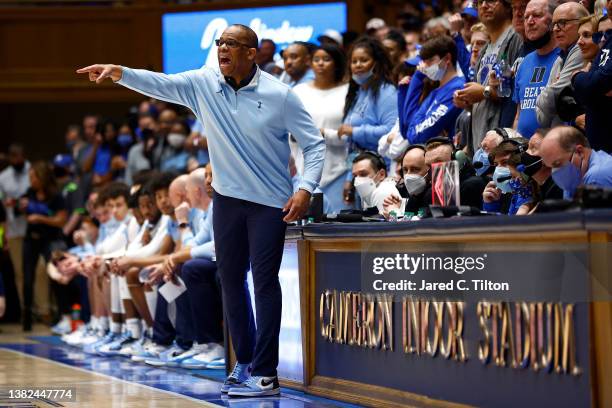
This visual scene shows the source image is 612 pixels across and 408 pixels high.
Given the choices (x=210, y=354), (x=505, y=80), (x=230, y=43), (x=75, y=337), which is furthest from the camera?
(x=75, y=337)

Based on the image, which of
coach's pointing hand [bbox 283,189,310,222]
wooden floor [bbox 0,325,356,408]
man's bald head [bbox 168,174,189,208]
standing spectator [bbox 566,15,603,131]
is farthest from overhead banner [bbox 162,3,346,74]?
standing spectator [bbox 566,15,603,131]

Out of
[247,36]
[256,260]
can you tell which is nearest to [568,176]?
[256,260]

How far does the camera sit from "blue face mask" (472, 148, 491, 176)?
252 inches

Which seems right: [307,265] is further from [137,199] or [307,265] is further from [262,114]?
[137,199]

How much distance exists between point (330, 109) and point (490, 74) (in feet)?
7.06

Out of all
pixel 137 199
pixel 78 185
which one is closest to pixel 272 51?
pixel 137 199

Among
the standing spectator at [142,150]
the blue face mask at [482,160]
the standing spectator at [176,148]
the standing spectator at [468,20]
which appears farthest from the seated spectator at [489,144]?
the standing spectator at [142,150]

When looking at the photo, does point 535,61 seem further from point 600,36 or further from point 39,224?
point 39,224

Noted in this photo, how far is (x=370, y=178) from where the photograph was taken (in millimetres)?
7598

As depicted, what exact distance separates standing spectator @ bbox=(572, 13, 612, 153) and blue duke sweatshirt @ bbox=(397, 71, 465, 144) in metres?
1.83

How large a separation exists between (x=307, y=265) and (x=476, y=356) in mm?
1800

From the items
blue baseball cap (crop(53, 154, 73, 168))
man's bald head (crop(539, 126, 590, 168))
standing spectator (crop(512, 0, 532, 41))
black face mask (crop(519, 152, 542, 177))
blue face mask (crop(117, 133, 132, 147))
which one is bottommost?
black face mask (crop(519, 152, 542, 177))

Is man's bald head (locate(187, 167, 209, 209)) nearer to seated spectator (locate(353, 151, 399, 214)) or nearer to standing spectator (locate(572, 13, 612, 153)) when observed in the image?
seated spectator (locate(353, 151, 399, 214))

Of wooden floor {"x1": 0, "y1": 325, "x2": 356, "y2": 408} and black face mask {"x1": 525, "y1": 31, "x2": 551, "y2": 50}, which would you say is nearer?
wooden floor {"x1": 0, "y1": 325, "x2": 356, "y2": 408}
